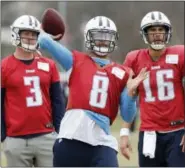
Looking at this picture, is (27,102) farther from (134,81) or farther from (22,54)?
(134,81)

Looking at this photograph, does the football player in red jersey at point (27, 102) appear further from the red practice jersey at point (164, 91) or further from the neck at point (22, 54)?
the red practice jersey at point (164, 91)

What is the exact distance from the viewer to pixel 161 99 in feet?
26.0

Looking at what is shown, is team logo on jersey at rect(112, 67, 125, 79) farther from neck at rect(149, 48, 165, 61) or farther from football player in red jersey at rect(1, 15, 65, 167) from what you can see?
football player in red jersey at rect(1, 15, 65, 167)

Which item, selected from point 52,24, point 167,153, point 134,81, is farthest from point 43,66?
point 167,153

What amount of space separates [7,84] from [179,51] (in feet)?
5.24

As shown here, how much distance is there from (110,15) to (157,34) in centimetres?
2127

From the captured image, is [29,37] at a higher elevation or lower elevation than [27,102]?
higher

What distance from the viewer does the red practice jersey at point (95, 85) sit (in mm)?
7211

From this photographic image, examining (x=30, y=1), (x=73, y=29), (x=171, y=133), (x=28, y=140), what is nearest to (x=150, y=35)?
(x=171, y=133)

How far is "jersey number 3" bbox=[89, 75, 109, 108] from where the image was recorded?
7.20 metres

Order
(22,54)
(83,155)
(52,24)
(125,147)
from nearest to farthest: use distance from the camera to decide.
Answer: (83,155), (125,147), (52,24), (22,54)

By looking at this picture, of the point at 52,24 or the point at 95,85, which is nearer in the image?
the point at 95,85

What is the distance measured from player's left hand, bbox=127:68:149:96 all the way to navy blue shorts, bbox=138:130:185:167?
0.77m

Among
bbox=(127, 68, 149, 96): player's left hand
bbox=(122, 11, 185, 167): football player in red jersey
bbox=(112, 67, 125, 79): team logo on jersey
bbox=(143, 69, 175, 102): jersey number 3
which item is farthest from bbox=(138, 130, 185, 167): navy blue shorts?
bbox=(112, 67, 125, 79): team logo on jersey
